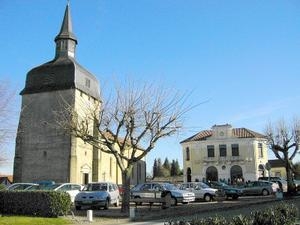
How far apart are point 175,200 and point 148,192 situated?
2127 mm

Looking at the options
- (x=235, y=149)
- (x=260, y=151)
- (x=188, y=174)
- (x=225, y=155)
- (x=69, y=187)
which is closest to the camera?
(x=69, y=187)

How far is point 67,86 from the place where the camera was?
4859 cm

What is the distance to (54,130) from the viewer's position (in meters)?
49.0

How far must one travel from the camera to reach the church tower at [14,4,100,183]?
47.7 meters

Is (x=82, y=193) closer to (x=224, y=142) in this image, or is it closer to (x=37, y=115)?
(x=37, y=115)

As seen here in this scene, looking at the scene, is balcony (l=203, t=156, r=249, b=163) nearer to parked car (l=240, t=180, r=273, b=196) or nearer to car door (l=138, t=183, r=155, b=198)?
parked car (l=240, t=180, r=273, b=196)

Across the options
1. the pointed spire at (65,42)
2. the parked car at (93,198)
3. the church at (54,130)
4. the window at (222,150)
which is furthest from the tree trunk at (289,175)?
the window at (222,150)

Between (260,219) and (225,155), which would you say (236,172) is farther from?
(260,219)

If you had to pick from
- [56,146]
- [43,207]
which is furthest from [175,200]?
[56,146]

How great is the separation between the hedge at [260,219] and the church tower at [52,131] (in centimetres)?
3745

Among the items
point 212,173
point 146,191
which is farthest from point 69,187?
point 212,173

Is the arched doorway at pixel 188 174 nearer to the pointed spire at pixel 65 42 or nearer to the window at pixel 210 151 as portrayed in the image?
the window at pixel 210 151

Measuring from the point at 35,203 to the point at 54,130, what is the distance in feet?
97.6

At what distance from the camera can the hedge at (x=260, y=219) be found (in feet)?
29.0
